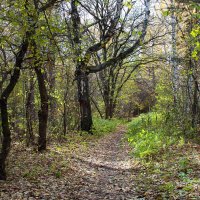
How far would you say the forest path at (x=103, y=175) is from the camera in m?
6.36

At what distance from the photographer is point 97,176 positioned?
25.9 ft

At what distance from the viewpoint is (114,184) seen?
23.2ft

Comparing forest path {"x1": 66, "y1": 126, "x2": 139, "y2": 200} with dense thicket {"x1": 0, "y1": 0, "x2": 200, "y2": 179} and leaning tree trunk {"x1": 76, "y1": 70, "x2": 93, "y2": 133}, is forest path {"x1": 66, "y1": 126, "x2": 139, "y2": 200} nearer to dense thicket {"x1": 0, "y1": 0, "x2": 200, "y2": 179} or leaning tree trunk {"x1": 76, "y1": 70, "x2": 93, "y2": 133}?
dense thicket {"x1": 0, "y1": 0, "x2": 200, "y2": 179}

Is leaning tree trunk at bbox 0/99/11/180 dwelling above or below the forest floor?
above

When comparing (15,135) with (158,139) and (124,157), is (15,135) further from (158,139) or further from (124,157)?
(158,139)

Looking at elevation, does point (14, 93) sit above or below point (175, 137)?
above

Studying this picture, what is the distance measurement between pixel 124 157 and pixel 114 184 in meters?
3.29

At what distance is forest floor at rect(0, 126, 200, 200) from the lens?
601cm

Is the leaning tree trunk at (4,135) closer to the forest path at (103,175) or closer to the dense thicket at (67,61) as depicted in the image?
the dense thicket at (67,61)

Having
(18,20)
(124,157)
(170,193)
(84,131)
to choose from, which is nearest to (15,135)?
(84,131)

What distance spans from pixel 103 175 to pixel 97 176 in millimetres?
197

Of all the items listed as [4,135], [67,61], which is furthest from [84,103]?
[4,135]

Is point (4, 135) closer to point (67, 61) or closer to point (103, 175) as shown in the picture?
point (103, 175)

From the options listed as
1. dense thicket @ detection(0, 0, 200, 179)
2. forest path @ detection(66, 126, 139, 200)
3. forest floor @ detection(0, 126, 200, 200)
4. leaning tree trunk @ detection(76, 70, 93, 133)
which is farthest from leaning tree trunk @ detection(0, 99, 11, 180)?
leaning tree trunk @ detection(76, 70, 93, 133)
